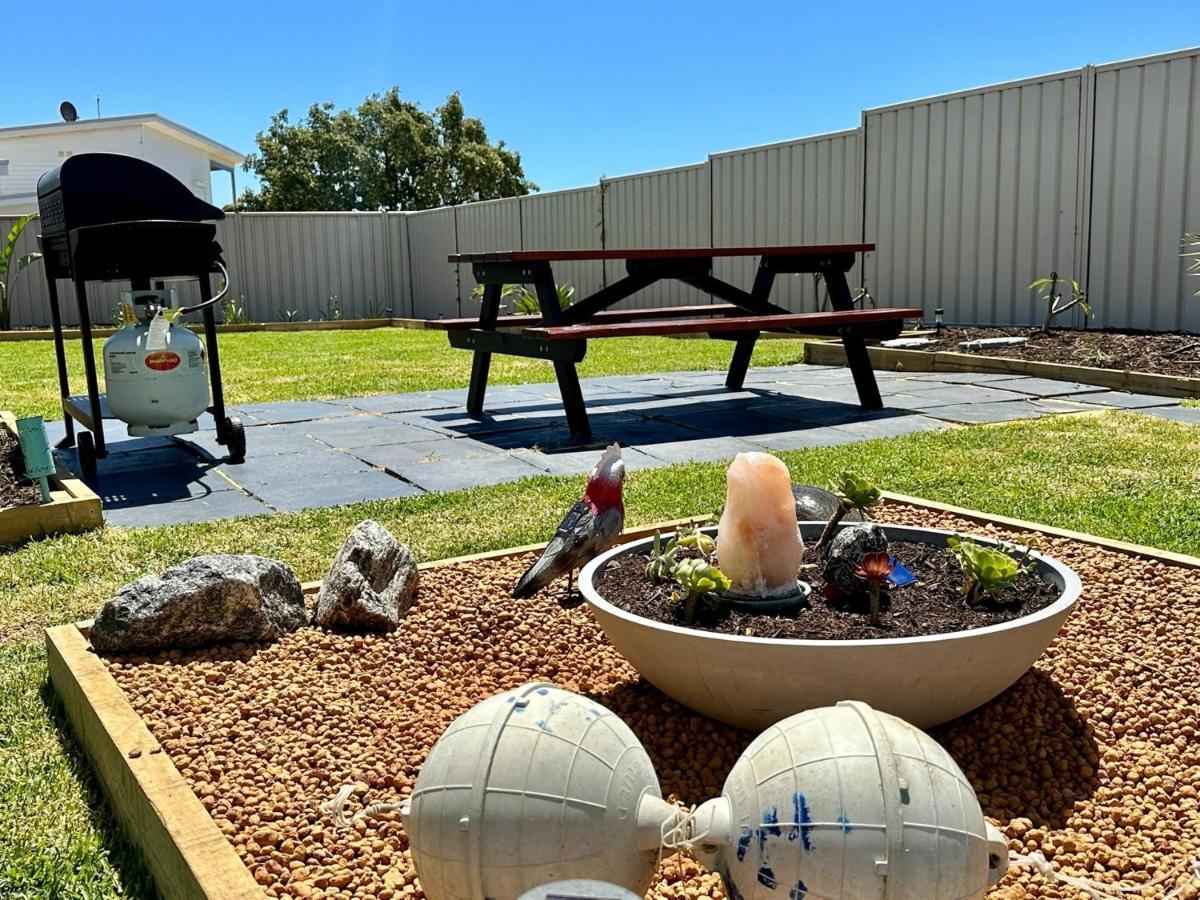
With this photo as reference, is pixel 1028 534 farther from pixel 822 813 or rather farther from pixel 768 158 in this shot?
pixel 768 158

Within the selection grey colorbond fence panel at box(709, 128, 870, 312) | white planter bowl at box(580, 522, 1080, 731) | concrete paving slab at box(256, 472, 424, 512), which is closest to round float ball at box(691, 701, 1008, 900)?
white planter bowl at box(580, 522, 1080, 731)

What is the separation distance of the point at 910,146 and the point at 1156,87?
9.59 feet

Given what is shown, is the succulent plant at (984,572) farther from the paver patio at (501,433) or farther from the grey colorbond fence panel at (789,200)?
the grey colorbond fence panel at (789,200)

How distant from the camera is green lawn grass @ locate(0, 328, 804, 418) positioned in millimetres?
8797

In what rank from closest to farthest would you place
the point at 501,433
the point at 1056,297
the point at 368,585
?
the point at 368,585, the point at 501,433, the point at 1056,297

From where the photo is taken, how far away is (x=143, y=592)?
2805 mm

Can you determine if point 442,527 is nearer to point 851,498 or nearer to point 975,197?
point 851,498

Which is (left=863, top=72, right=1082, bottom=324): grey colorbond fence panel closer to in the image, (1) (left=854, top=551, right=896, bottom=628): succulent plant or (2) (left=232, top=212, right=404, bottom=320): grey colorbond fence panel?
(1) (left=854, top=551, right=896, bottom=628): succulent plant

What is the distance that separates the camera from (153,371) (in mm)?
5156

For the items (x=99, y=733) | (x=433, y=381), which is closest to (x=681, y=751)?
(x=99, y=733)

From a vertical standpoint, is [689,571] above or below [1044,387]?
above

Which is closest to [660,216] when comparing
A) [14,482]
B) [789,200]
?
[789,200]

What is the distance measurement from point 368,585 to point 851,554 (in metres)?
1.32

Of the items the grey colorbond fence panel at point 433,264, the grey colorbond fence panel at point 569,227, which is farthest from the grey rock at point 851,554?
the grey colorbond fence panel at point 433,264
